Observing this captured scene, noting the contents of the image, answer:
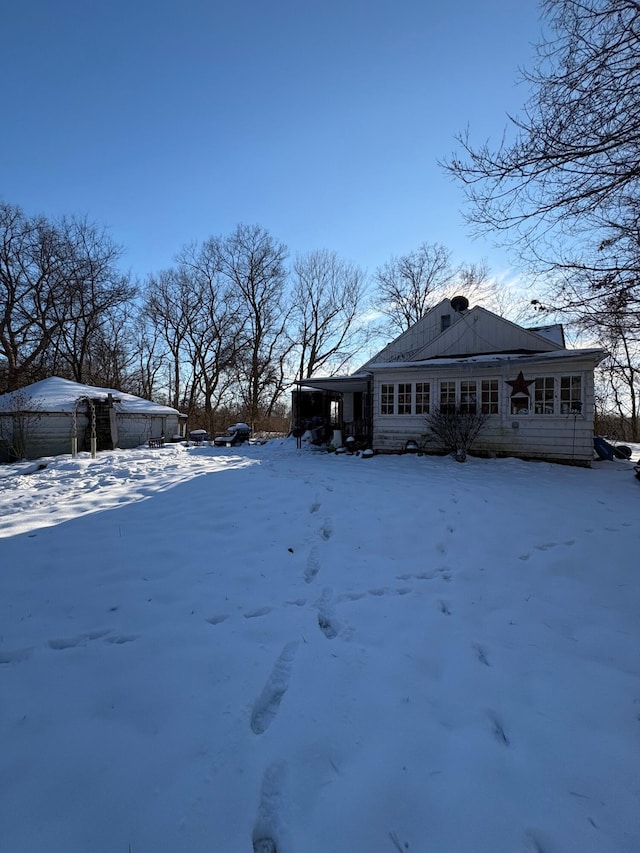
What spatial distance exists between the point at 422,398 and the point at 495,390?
2.10 m

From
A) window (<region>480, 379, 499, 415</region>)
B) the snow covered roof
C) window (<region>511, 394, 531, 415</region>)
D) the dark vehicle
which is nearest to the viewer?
the snow covered roof

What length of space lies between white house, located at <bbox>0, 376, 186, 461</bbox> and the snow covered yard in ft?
36.6

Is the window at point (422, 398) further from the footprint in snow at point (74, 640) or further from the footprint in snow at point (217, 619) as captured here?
the footprint in snow at point (74, 640)

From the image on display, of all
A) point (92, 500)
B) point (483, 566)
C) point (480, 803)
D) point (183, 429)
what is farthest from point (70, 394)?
point (480, 803)

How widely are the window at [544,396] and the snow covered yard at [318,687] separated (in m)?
6.44

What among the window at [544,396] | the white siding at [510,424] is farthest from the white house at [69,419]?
the window at [544,396]

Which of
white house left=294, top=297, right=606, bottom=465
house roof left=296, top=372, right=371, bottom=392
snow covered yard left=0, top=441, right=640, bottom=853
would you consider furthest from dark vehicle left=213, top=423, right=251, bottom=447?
snow covered yard left=0, top=441, right=640, bottom=853

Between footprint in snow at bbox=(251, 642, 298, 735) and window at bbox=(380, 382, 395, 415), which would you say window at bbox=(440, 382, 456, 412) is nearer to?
window at bbox=(380, 382, 395, 415)

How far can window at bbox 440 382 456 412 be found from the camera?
11.3 m

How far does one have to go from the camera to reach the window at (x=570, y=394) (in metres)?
9.83

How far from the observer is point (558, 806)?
153cm

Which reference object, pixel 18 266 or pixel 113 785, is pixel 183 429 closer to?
pixel 18 266

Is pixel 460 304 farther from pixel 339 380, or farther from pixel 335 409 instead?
pixel 335 409

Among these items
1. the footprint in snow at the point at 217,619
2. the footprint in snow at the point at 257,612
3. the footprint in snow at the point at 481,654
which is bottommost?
the footprint in snow at the point at 481,654
